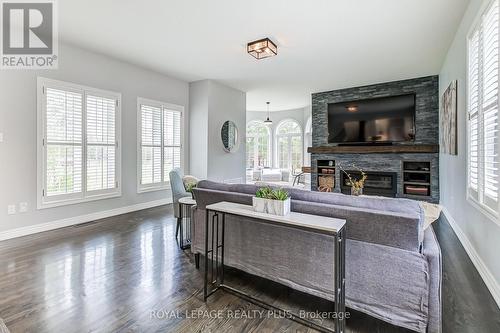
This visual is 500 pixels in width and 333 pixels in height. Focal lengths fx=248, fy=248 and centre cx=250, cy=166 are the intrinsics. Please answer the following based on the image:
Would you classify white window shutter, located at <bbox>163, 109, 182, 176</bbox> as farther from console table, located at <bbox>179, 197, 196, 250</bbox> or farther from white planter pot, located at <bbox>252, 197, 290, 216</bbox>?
white planter pot, located at <bbox>252, 197, 290, 216</bbox>

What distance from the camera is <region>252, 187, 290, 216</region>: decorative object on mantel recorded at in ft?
5.72

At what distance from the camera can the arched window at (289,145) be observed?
10062mm

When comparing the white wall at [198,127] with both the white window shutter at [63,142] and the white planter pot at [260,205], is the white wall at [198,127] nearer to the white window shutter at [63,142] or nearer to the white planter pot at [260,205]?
the white window shutter at [63,142]

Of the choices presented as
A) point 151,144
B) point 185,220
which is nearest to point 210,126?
point 151,144

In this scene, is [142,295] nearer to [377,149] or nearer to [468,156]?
[468,156]

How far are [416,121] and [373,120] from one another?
89 centimetres

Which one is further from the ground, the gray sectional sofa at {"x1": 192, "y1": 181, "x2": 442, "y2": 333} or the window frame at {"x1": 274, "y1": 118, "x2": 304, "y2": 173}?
the window frame at {"x1": 274, "y1": 118, "x2": 304, "y2": 173}

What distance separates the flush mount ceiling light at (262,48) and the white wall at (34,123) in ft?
8.03

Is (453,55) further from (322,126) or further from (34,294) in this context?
(34,294)

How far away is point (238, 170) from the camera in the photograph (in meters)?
6.72

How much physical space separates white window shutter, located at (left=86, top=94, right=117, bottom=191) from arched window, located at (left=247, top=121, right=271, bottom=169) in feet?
22.5

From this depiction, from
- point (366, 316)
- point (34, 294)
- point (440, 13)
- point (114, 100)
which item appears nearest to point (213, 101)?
point (114, 100)

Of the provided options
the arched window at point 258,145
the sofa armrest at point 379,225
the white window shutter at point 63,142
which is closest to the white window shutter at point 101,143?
the white window shutter at point 63,142

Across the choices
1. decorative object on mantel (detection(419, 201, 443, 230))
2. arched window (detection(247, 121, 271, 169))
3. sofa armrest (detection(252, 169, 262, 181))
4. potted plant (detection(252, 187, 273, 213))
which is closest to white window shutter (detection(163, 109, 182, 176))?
potted plant (detection(252, 187, 273, 213))
